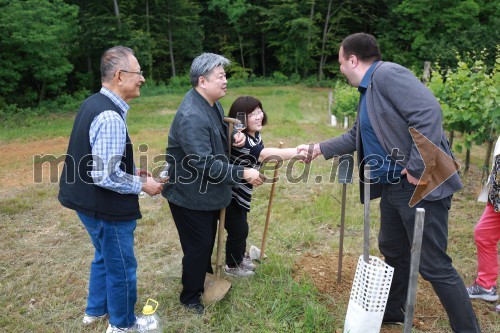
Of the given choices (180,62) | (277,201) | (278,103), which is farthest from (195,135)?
(180,62)

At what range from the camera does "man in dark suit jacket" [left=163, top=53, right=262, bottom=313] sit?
300cm

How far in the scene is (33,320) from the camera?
133 inches

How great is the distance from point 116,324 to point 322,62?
31410mm

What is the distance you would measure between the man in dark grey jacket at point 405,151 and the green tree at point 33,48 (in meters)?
17.7

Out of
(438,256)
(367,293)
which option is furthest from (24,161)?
(438,256)

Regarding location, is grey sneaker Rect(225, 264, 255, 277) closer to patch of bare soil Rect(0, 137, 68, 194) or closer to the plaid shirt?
the plaid shirt

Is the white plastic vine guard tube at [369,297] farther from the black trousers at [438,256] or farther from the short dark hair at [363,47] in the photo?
the short dark hair at [363,47]

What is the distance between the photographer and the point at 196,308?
338cm

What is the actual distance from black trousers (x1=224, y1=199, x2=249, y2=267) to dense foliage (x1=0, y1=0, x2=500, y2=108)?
1684cm

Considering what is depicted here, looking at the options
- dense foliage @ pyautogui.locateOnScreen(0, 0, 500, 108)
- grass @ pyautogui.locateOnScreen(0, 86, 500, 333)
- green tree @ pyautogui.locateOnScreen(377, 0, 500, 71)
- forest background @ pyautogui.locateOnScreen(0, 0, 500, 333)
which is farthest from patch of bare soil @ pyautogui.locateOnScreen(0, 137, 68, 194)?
green tree @ pyautogui.locateOnScreen(377, 0, 500, 71)

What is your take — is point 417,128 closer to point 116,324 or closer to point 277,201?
point 116,324

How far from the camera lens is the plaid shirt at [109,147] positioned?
2.61 m

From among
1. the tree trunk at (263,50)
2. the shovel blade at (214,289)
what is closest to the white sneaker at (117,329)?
the shovel blade at (214,289)

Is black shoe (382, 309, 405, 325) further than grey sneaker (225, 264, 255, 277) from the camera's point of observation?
No
